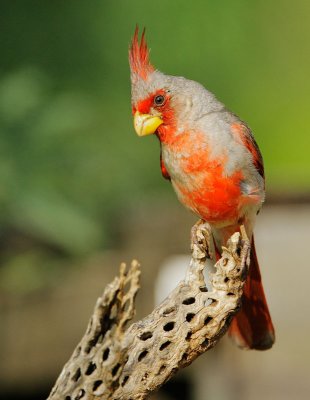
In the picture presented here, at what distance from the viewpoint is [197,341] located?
2.05m

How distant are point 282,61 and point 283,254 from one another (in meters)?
1.73

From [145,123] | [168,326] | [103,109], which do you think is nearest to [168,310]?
[168,326]

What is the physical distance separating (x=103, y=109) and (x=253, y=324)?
3.19m

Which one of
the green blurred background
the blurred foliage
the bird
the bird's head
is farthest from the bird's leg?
the blurred foliage

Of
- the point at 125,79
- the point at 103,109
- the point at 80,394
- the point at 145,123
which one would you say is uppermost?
the point at 145,123

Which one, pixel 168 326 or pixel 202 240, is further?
pixel 202 240

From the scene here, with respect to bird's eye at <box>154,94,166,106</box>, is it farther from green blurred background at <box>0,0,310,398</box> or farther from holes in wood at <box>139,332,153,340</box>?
green blurred background at <box>0,0,310,398</box>

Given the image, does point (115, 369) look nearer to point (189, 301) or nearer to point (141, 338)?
point (141, 338)

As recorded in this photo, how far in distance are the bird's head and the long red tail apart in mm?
385

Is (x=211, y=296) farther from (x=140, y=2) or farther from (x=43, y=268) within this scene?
(x=140, y=2)

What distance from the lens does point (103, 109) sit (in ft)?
17.8

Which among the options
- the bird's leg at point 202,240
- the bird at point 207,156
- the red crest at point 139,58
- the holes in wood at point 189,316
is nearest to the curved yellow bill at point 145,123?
the bird at point 207,156

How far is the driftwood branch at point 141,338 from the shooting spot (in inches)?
78.8

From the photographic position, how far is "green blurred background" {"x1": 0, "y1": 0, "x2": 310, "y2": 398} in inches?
161
